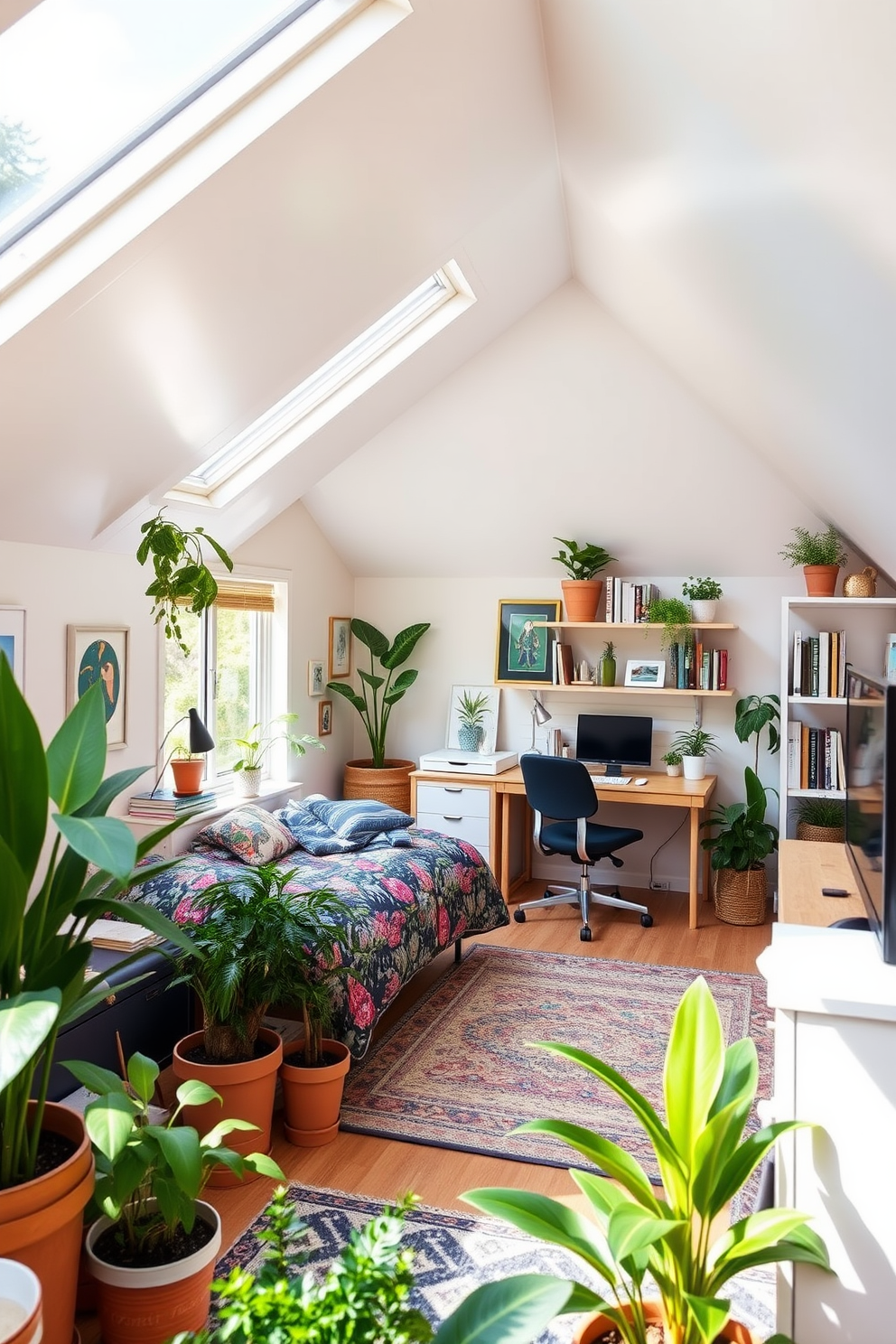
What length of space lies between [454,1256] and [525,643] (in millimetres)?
3820

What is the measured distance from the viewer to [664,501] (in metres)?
5.29

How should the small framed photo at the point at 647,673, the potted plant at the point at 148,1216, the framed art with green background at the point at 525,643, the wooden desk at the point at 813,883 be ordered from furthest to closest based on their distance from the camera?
the framed art with green background at the point at 525,643, the small framed photo at the point at 647,673, the wooden desk at the point at 813,883, the potted plant at the point at 148,1216

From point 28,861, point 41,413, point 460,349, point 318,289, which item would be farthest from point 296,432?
point 28,861

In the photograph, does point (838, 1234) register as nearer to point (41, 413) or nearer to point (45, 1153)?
point (45, 1153)

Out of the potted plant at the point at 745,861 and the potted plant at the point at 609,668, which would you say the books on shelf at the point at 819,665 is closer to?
the potted plant at the point at 745,861

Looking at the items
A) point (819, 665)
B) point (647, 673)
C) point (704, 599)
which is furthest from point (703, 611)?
point (819, 665)

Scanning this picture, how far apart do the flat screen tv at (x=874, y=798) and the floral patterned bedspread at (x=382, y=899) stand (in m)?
1.53

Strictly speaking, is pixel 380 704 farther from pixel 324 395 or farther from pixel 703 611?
pixel 324 395

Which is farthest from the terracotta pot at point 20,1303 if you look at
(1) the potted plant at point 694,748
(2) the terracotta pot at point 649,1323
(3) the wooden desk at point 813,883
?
(1) the potted plant at point 694,748

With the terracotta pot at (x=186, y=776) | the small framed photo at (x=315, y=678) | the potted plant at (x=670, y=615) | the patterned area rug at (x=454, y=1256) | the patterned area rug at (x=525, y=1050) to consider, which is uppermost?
the potted plant at (x=670, y=615)

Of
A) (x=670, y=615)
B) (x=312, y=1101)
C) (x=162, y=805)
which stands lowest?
(x=312, y=1101)

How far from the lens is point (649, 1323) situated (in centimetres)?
161

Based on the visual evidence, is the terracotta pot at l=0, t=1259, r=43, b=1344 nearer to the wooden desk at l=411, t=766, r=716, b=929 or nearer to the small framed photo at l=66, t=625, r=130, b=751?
the small framed photo at l=66, t=625, r=130, b=751

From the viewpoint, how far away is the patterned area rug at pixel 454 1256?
2291 mm
